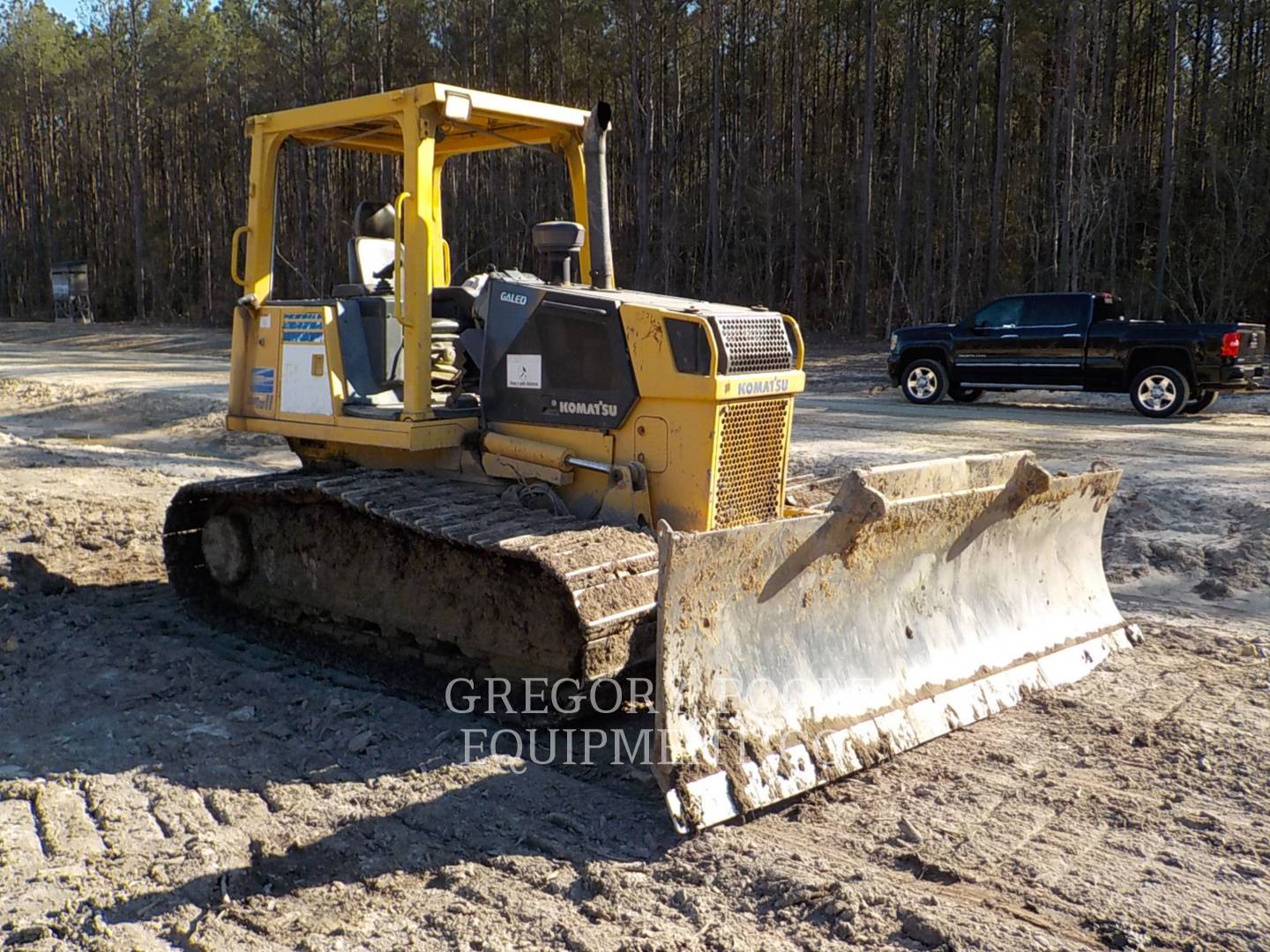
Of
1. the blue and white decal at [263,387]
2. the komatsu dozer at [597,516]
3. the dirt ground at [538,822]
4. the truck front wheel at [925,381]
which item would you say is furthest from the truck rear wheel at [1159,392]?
the blue and white decal at [263,387]

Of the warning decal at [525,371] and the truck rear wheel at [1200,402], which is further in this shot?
the truck rear wheel at [1200,402]

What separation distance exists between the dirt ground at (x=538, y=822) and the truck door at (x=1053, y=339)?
9.53m

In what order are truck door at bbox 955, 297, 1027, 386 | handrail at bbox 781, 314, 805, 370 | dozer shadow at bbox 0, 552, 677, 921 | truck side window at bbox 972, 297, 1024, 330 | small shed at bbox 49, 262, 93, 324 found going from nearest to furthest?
dozer shadow at bbox 0, 552, 677, 921 → handrail at bbox 781, 314, 805, 370 → truck door at bbox 955, 297, 1027, 386 → truck side window at bbox 972, 297, 1024, 330 → small shed at bbox 49, 262, 93, 324

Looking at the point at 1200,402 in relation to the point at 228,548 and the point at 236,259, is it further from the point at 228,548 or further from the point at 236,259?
the point at 228,548

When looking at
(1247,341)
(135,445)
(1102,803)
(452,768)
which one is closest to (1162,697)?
(1102,803)

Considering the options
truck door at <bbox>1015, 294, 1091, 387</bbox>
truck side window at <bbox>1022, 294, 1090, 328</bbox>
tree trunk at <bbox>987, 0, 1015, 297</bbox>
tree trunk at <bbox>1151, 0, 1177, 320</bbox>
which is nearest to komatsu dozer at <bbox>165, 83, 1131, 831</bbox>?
truck door at <bbox>1015, 294, 1091, 387</bbox>

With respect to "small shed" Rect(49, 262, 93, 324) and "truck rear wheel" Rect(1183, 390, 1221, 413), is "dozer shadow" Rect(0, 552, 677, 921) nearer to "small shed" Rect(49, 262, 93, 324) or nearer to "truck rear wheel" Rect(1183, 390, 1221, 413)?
"truck rear wheel" Rect(1183, 390, 1221, 413)

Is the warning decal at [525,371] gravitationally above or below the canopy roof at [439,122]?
below

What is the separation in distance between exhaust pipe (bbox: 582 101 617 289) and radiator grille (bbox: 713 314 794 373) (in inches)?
45.8

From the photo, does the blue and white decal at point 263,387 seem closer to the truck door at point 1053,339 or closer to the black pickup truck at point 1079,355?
the black pickup truck at point 1079,355

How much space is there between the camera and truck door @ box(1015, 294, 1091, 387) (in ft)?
52.1

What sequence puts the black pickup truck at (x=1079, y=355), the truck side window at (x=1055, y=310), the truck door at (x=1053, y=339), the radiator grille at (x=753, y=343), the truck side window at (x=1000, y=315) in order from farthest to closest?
the truck side window at (x=1000, y=315) → the truck side window at (x=1055, y=310) → the truck door at (x=1053, y=339) → the black pickup truck at (x=1079, y=355) → the radiator grille at (x=753, y=343)

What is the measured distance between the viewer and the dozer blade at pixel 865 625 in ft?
13.3

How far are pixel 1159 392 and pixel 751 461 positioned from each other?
1155 cm
